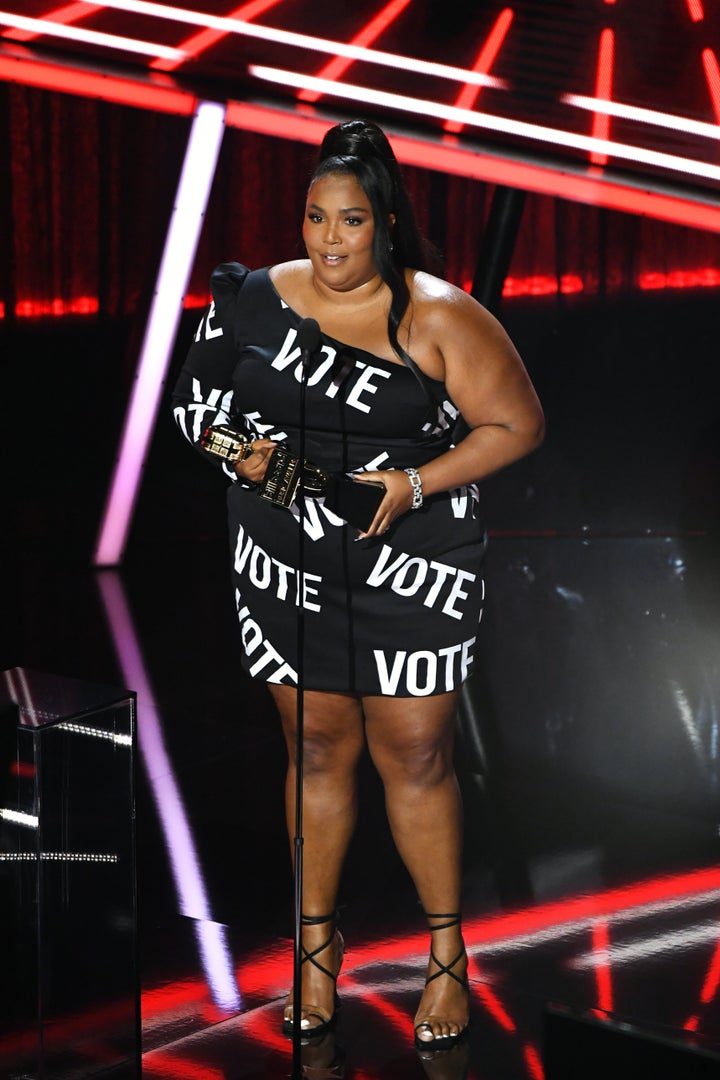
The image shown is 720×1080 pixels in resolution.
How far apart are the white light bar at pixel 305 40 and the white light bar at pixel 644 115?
12.6 inches

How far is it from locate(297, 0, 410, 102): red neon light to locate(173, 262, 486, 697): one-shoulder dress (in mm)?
3029

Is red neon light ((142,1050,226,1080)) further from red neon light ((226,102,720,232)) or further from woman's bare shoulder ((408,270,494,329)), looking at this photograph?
red neon light ((226,102,720,232))

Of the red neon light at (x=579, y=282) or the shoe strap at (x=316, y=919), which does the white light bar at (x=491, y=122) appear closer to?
the red neon light at (x=579, y=282)

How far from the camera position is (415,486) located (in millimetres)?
2393

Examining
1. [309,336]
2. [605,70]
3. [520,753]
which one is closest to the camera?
[309,336]

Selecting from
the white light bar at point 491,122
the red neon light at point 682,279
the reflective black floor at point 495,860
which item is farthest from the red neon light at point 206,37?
the red neon light at point 682,279

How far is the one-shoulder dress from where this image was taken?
241 centimetres

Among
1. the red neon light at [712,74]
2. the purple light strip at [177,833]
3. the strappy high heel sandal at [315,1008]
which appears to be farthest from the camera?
the red neon light at [712,74]

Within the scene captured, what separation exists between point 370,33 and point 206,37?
0.73 meters

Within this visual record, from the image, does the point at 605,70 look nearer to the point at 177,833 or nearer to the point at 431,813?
the point at 177,833

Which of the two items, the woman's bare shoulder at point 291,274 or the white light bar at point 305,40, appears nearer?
the woman's bare shoulder at point 291,274

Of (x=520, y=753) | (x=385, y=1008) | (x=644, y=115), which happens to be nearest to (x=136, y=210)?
(x=644, y=115)

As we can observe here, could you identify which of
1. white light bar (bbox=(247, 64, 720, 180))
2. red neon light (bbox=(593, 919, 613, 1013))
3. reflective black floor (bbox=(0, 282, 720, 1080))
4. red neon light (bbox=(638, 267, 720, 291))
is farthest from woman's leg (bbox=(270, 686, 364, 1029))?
red neon light (bbox=(638, 267, 720, 291))

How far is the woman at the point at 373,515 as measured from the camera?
7.77 ft
